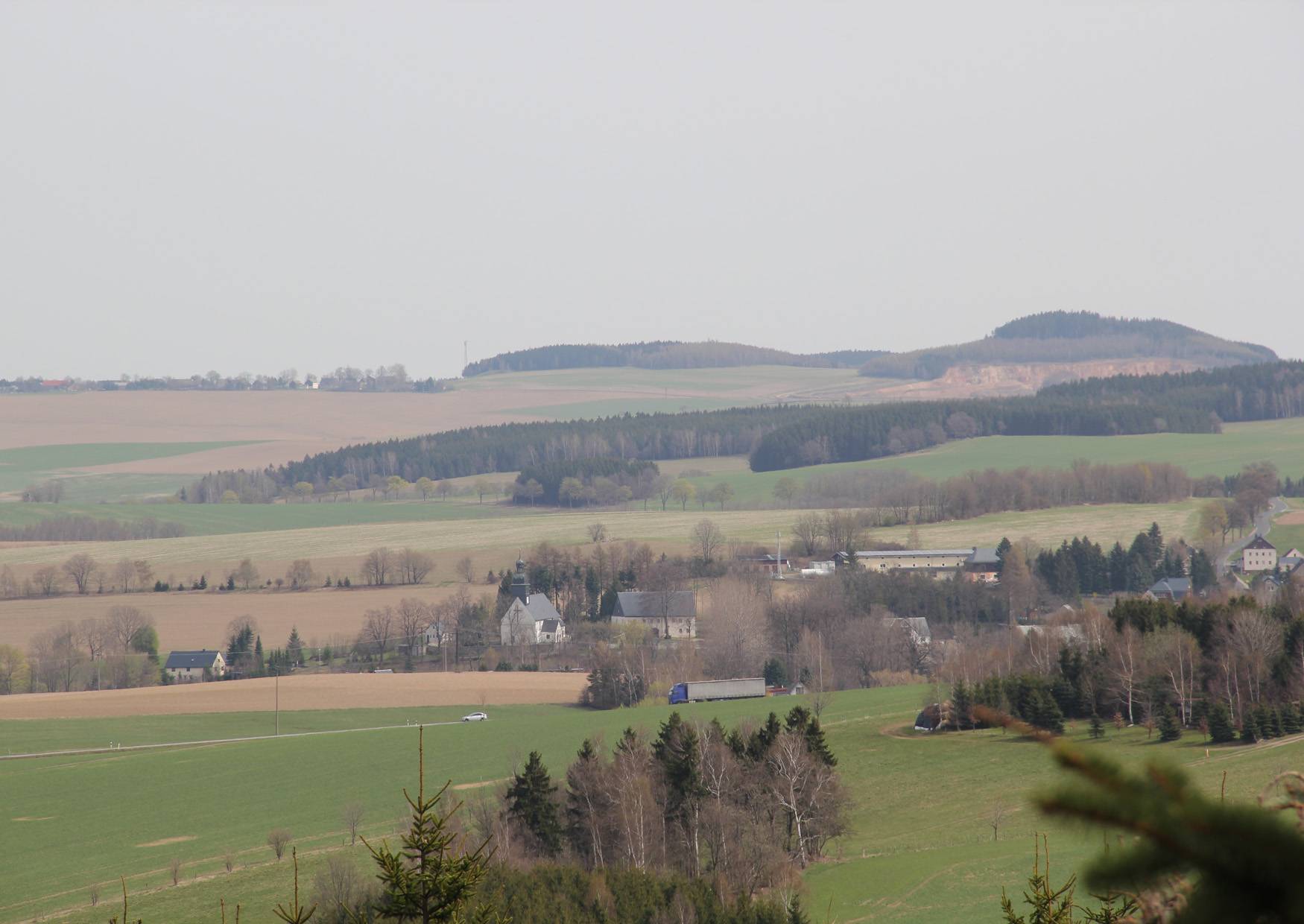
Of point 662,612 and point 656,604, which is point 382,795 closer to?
point 662,612

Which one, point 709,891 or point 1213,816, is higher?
point 1213,816

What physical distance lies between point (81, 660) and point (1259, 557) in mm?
83703

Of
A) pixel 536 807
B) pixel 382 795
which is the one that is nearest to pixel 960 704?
pixel 536 807

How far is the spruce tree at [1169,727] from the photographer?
164 feet

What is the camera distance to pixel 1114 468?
481 feet

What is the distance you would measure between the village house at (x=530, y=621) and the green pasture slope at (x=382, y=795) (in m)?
20.1

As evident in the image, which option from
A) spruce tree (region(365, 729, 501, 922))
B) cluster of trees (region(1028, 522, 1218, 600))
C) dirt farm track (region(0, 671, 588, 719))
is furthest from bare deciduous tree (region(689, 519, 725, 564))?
spruce tree (region(365, 729, 501, 922))

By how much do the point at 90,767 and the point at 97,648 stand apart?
3222 cm

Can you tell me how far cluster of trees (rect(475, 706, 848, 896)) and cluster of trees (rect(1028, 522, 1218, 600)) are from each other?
211 feet

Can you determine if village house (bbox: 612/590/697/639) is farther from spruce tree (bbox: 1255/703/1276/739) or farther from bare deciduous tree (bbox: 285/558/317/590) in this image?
spruce tree (bbox: 1255/703/1276/739)

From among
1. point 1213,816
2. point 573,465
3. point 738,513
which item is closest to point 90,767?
point 1213,816

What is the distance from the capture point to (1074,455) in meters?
168

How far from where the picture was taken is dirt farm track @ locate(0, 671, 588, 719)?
72.7m

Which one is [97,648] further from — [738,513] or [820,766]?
[738,513]
